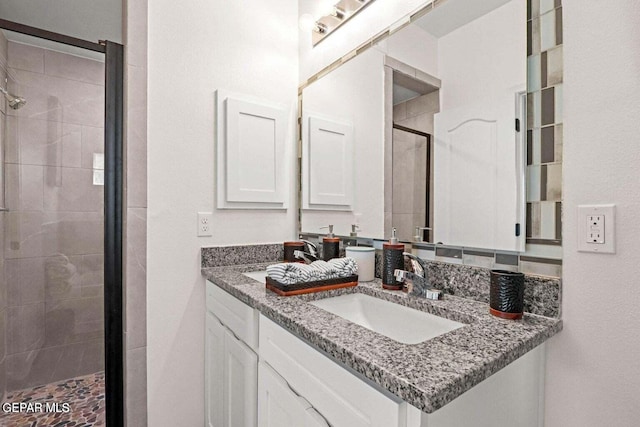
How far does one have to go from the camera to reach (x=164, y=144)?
148cm

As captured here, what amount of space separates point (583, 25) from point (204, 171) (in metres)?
1.45

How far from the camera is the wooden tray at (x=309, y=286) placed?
111 cm

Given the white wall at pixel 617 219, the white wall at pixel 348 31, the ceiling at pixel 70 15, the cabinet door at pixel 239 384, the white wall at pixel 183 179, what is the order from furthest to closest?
the ceiling at pixel 70 15 → the white wall at pixel 183 179 → the white wall at pixel 348 31 → the cabinet door at pixel 239 384 → the white wall at pixel 617 219

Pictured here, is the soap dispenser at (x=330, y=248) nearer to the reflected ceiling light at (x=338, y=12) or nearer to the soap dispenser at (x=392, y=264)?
the soap dispenser at (x=392, y=264)

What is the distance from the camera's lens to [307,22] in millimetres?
1772

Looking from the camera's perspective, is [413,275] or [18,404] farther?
[18,404]

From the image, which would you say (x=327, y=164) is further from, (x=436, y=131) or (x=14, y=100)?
(x=14, y=100)

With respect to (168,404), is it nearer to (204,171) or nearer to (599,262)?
(204,171)

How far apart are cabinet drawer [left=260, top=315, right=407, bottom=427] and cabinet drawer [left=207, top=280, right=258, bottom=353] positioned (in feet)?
0.36

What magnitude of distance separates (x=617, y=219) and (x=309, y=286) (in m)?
0.86

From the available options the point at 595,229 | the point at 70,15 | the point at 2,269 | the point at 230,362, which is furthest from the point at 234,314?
the point at 70,15

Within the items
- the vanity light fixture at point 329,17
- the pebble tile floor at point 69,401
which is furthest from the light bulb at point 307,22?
the pebble tile floor at point 69,401

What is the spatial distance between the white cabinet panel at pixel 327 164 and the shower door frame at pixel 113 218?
34.5 inches

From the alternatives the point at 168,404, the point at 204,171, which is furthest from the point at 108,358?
the point at 204,171
